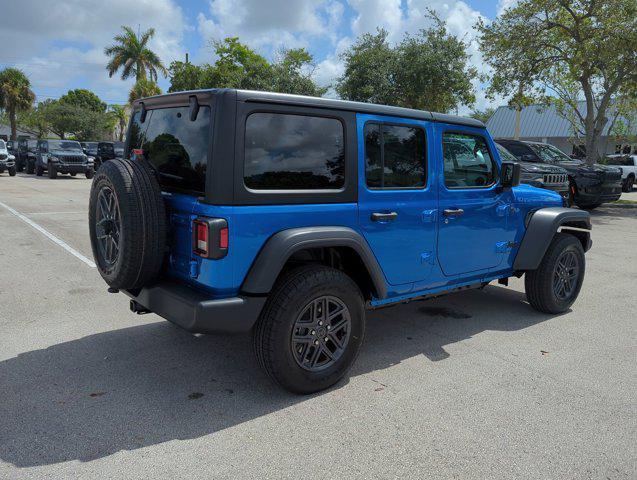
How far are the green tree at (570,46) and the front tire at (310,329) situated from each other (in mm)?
15150

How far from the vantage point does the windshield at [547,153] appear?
44.1 ft

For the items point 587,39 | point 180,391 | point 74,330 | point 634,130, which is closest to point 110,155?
point 587,39

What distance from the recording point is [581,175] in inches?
518

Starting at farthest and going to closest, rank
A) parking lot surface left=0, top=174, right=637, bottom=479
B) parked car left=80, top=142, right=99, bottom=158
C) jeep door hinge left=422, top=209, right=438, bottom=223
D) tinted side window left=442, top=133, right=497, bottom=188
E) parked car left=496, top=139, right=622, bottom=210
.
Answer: parked car left=80, top=142, right=99, bottom=158, parked car left=496, top=139, right=622, bottom=210, tinted side window left=442, top=133, right=497, bottom=188, jeep door hinge left=422, top=209, right=438, bottom=223, parking lot surface left=0, top=174, right=637, bottom=479

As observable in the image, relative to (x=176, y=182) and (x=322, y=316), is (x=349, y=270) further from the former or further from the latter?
Answer: (x=176, y=182)

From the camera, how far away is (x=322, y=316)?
11.4 ft

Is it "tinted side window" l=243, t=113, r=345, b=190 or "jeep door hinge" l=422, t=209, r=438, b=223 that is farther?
"jeep door hinge" l=422, t=209, r=438, b=223

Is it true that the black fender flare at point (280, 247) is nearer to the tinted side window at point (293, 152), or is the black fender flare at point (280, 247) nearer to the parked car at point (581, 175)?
the tinted side window at point (293, 152)

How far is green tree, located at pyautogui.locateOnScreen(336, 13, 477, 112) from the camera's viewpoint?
2062 centimetres

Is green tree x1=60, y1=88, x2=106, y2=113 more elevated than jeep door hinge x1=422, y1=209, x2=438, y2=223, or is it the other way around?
green tree x1=60, y1=88, x2=106, y2=113

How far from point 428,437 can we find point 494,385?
35.6 inches

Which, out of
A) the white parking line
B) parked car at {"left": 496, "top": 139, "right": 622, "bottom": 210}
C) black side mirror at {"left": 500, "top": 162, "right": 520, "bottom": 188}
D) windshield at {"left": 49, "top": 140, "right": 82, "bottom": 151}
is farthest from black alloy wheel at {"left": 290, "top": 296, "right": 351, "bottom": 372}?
windshield at {"left": 49, "top": 140, "right": 82, "bottom": 151}

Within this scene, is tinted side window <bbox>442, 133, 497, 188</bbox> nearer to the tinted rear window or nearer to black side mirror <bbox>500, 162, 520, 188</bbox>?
black side mirror <bbox>500, 162, 520, 188</bbox>

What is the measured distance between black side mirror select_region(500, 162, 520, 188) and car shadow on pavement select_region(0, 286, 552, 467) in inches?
52.9
